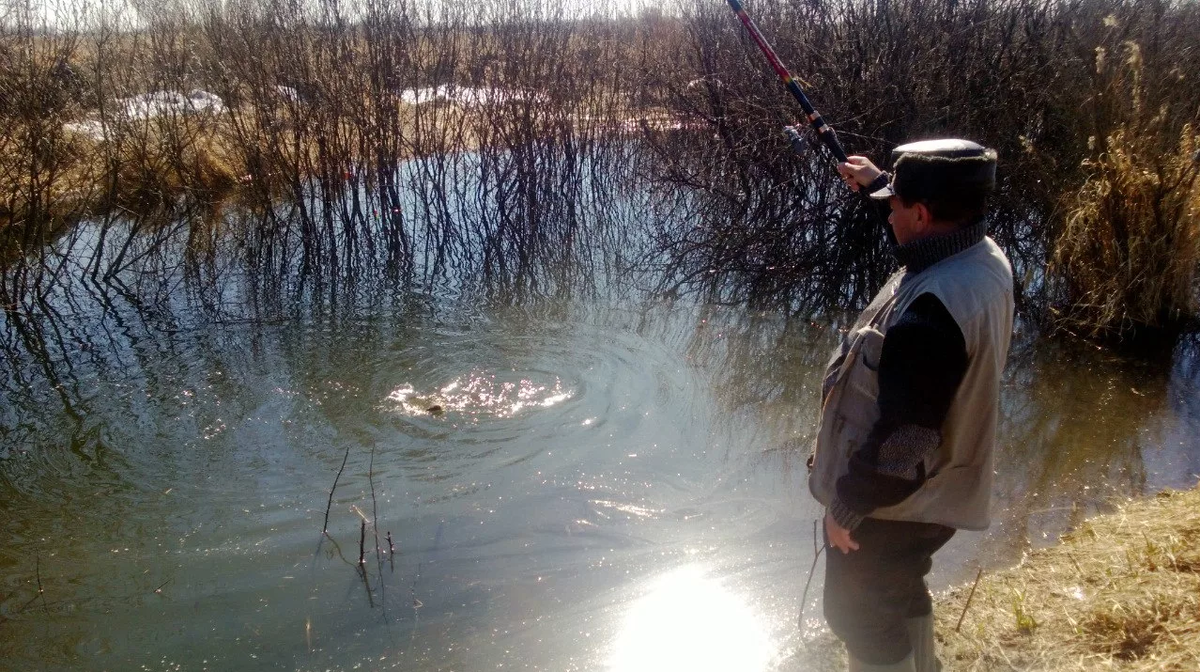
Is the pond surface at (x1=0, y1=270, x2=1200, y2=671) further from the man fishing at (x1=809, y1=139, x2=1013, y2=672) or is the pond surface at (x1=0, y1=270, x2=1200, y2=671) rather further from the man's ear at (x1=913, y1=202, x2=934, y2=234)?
the man's ear at (x1=913, y1=202, x2=934, y2=234)

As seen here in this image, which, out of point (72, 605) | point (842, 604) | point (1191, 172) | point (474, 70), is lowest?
point (72, 605)

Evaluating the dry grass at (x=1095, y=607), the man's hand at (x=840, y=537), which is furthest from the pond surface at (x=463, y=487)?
the man's hand at (x=840, y=537)

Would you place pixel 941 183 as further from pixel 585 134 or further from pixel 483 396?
pixel 585 134

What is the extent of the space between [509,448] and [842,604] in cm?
284

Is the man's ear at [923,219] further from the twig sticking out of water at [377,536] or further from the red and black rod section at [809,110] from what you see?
the twig sticking out of water at [377,536]

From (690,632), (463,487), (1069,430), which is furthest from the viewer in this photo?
(1069,430)

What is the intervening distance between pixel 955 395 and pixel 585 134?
32.9 ft

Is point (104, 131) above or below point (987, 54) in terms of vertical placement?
below

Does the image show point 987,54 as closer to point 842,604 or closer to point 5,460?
point 842,604

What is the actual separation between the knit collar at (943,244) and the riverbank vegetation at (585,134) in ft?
16.7

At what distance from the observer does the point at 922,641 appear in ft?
7.56

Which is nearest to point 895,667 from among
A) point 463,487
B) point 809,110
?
point 809,110

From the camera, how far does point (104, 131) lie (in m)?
8.21

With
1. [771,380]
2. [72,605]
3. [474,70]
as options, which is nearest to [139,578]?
[72,605]
